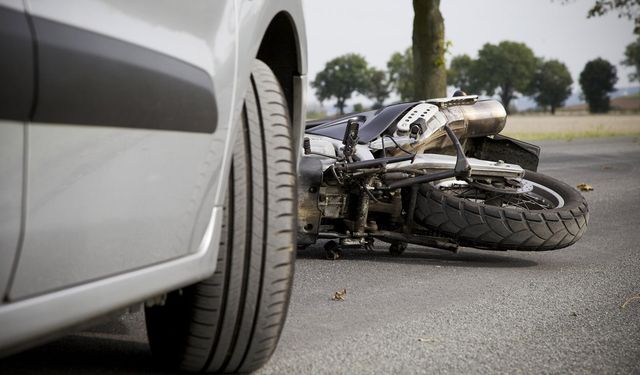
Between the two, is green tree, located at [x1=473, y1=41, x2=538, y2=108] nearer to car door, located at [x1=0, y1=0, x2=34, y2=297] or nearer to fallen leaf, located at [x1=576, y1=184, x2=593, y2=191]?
fallen leaf, located at [x1=576, y1=184, x2=593, y2=191]

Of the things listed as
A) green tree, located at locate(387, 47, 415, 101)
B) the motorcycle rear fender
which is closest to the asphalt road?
the motorcycle rear fender

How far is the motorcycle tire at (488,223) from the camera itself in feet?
16.0

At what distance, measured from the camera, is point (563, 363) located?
2951mm

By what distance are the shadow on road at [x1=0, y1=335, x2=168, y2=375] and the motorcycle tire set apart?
2.29 metres

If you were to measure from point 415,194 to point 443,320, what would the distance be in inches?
57.2

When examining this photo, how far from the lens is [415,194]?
16.2 ft

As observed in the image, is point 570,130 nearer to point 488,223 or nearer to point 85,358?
point 488,223

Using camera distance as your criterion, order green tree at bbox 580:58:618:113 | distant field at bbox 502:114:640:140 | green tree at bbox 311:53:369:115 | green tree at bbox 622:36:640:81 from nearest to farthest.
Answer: distant field at bbox 502:114:640:140 < green tree at bbox 311:53:369:115 < green tree at bbox 622:36:640:81 < green tree at bbox 580:58:618:113

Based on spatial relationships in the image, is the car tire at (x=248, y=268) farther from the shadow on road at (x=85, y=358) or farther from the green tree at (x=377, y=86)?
the green tree at (x=377, y=86)

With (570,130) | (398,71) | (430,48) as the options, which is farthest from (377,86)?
(430,48)

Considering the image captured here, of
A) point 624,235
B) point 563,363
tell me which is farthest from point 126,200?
point 624,235

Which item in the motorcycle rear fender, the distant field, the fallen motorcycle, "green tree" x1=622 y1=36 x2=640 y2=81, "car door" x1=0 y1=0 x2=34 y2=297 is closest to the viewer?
"car door" x1=0 y1=0 x2=34 y2=297

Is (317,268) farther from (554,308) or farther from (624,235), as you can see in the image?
(624,235)

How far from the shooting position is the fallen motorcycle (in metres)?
4.87
